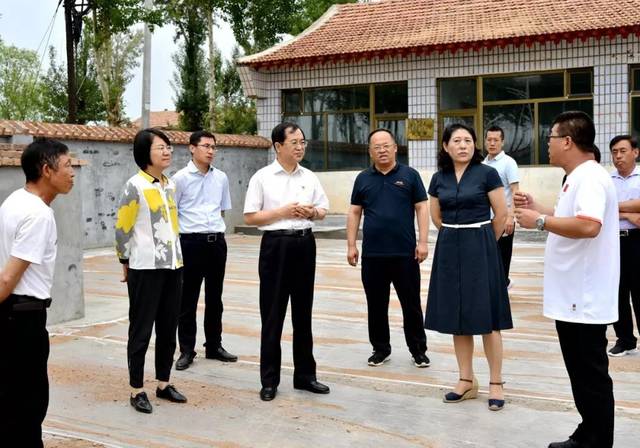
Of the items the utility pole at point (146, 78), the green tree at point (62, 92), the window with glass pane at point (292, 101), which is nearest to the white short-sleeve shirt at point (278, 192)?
the window with glass pane at point (292, 101)

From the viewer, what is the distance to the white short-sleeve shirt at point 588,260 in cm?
457

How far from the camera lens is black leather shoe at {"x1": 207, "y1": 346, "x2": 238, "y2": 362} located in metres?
7.26

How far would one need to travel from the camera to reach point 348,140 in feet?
69.5

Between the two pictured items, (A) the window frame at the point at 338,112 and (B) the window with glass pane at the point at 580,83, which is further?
(A) the window frame at the point at 338,112

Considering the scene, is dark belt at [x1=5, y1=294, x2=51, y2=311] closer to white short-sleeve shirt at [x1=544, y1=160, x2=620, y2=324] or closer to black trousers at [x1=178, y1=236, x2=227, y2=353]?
white short-sleeve shirt at [x1=544, y1=160, x2=620, y2=324]

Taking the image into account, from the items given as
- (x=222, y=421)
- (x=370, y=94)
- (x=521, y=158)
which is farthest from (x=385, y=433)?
(x=370, y=94)

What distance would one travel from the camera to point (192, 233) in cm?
716

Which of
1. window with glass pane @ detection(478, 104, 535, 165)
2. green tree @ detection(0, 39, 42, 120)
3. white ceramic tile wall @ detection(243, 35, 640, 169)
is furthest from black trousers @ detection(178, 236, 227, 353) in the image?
green tree @ detection(0, 39, 42, 120)

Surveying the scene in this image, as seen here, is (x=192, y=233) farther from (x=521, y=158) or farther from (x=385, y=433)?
(x=521, y=158)

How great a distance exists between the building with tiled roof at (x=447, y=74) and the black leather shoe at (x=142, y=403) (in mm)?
14340

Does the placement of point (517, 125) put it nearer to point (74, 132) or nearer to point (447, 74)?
point (447, 74)

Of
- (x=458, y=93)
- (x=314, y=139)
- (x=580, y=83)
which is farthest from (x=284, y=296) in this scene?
(x=314, y=139)

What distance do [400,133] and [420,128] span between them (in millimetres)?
706

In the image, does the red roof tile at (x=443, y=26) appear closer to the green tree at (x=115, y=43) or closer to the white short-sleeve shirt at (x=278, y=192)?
the green tree at (x=115, y=43)
